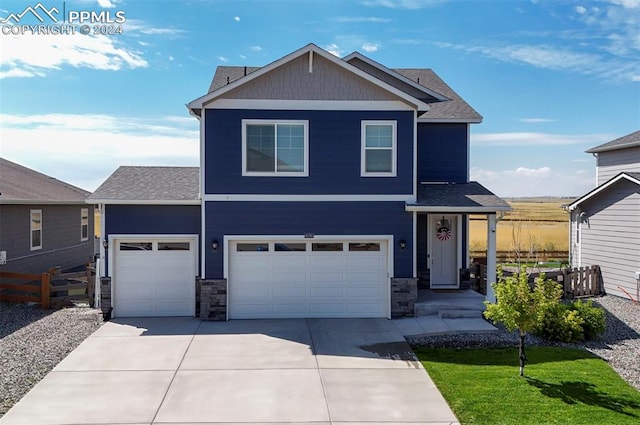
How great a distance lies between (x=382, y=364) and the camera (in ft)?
29.4

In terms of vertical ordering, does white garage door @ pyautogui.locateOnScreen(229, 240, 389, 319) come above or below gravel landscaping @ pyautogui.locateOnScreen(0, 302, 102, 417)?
above

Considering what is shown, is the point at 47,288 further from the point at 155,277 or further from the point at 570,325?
the point at 570,325

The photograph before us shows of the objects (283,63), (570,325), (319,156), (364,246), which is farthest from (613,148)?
(283,63)

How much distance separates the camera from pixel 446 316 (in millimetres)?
12180

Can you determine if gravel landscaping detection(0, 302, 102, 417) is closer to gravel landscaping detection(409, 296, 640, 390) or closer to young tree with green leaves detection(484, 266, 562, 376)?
gravel landscaping detection(409, 296, 640, 390)

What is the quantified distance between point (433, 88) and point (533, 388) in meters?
11.1

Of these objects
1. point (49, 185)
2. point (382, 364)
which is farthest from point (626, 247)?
point (49, 185)

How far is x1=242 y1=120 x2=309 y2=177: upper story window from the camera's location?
12.2 m

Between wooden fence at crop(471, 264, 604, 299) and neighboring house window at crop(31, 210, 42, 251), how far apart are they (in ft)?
51.1

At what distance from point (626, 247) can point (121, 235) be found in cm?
1529

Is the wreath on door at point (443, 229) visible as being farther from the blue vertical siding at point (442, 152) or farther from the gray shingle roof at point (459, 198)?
the blue vertical siding at point (442, 152)

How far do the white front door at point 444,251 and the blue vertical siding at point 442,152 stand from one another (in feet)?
4.34

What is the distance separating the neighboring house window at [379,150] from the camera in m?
12.4

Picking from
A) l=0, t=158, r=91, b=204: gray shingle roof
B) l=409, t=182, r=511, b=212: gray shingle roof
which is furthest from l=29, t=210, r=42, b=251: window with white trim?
l=409, t=182, r=511, b=212: gray shingle roof
